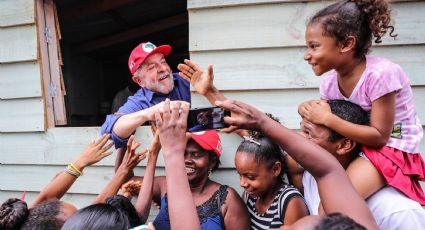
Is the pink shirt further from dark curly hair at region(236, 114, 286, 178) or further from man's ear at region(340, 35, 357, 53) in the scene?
dark curly hair at region(236, 114, 286, 178)

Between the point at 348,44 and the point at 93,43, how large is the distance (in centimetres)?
442

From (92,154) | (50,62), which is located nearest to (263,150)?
(92,154)

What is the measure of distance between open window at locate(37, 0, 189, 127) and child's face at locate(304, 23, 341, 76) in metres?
2.02

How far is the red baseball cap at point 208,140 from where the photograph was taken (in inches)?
79.1

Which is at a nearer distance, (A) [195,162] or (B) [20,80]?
(A) [195,162]

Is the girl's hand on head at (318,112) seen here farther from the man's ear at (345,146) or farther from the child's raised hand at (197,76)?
the child's raised hand at (197,76)

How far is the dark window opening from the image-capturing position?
3.88 m

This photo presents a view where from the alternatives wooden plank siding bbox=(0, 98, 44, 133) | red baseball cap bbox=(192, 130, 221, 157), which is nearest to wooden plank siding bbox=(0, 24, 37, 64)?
wooden plank siding bbox=(0, 98, 44, 133)

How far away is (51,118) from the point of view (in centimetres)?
265

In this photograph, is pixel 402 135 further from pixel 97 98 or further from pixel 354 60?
pixel 97 98

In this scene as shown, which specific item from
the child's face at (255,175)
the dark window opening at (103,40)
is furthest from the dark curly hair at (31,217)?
the dark window opening at (103,40)

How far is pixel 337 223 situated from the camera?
39.1 inches

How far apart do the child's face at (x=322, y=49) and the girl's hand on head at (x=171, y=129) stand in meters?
0.67

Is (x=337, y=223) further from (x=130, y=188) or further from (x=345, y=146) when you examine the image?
(x=130, y=188)
